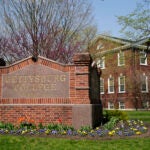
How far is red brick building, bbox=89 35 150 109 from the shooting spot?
109 feet

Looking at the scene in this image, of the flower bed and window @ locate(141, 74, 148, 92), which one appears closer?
the flower bed

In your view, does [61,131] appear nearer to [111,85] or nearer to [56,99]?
[56,99]

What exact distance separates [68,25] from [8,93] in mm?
10351

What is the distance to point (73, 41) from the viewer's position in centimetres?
2345

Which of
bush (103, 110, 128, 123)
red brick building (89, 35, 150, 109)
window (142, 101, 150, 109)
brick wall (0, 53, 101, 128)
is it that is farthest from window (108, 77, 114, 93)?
brick wall (0, 53, 101, 128)

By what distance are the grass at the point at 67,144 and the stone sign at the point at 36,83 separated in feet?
10.2

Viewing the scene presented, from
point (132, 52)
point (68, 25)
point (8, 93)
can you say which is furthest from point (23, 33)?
point (132, 52)

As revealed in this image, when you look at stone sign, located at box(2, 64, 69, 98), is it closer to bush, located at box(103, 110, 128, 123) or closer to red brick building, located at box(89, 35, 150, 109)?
bush, located at box(103, 110, 128, 123)

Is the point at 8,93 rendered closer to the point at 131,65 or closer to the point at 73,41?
the point at 73,41

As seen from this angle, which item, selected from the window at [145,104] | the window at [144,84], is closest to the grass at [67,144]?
the window at [145,104]

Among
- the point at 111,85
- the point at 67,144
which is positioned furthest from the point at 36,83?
the point at 111,85

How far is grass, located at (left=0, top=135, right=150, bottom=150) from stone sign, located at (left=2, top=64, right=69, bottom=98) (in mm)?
3116

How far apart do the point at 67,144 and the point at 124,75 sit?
27874 mm

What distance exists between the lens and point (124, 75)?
35.3 metres
